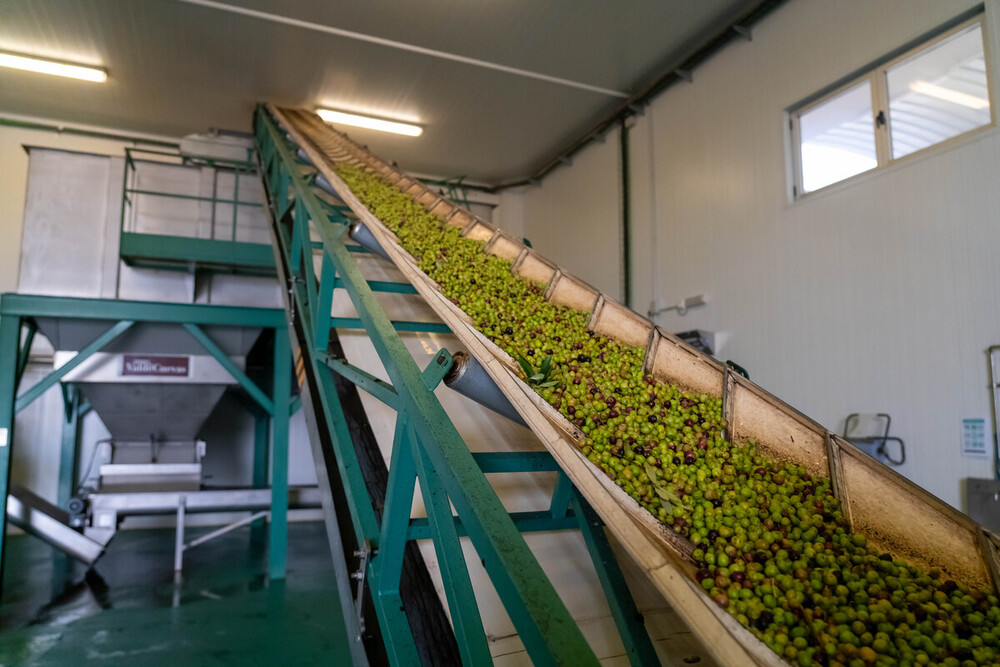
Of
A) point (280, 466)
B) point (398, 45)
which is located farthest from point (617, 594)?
point (398, 45)

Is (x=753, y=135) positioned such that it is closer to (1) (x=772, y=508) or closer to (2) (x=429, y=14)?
(2) (x=429, y=14)

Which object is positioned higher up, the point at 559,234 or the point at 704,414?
the point at 559,234

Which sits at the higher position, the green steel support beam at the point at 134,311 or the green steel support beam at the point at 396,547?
the green steel support beam at the point at 134,311

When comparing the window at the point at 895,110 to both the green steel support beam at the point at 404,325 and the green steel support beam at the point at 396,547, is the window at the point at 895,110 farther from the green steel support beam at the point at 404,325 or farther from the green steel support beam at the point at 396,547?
the green steel support beam at the point at 396,547

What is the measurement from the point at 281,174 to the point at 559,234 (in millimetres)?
5277

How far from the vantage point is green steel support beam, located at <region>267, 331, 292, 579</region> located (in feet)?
19.9

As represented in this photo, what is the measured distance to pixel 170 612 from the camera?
4.96m

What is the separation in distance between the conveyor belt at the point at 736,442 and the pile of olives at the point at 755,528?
0.05m

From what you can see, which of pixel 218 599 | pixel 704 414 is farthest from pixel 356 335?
pixel 218 599

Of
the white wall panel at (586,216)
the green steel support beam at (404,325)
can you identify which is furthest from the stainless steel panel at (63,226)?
the white wall panel at (586,216)

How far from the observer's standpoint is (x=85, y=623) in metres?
4.68

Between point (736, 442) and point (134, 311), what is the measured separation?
6.10 metres

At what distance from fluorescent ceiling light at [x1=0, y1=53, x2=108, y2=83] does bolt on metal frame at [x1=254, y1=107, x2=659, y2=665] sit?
6075 mm

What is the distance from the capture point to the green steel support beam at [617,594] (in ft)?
6.15
